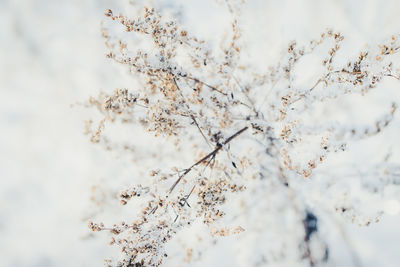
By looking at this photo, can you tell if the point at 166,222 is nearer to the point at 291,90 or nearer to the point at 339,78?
the point at 291,90

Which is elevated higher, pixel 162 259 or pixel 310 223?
pixel 310 223

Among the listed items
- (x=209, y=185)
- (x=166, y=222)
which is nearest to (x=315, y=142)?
(x=209, y=185)

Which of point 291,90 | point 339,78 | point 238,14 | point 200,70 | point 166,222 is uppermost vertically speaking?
point 238,14

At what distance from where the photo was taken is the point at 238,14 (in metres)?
3.91

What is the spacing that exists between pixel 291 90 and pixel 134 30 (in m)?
2.62

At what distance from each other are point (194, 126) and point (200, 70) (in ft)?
3.36

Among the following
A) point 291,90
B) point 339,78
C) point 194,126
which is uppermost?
point 194,126

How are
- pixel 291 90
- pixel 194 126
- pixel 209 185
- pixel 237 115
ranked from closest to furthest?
pixel 291 90 < pixel 209 185 < pixel 194 126 < pixel 237 115

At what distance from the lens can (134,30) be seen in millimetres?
3451

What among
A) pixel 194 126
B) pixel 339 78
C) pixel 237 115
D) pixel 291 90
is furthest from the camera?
pixel 237 115

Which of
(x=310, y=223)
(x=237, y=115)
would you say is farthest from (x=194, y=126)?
(x=310, y=223)

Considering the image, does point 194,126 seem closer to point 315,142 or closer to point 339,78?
point 315,142

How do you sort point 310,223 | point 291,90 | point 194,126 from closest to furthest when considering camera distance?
point 291,90
point 194,126
point 310,223

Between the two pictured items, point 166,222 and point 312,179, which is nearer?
point 166,222
